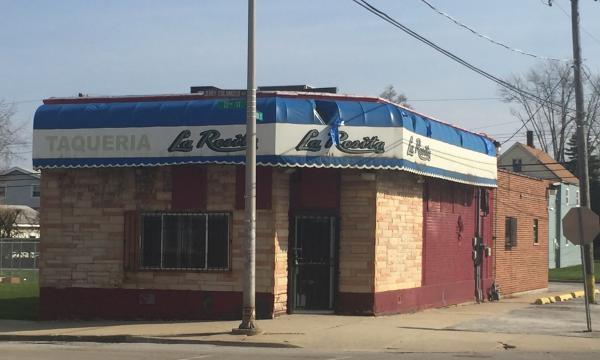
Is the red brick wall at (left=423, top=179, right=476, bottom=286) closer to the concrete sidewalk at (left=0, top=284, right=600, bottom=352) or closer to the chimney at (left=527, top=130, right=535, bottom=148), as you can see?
the concrete sidewalk at (left=0, top=284, right=600, bottom=352)

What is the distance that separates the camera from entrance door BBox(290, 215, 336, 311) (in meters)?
17.6

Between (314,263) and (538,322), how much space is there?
17.4 feet

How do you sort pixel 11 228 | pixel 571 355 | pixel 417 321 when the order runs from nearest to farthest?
pixel 571 355 → pixel 417 321 → pixel 11 228

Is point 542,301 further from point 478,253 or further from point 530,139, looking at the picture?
point 530,139

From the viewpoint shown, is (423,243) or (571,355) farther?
(423,243)

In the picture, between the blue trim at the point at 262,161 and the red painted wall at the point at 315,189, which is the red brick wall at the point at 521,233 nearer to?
the blue trim at the point at 262,161

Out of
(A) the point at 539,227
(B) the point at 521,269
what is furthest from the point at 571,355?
(A) the point at 539,227

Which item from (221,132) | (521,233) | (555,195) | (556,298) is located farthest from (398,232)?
(555,195)

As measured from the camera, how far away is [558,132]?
71375 millimetres

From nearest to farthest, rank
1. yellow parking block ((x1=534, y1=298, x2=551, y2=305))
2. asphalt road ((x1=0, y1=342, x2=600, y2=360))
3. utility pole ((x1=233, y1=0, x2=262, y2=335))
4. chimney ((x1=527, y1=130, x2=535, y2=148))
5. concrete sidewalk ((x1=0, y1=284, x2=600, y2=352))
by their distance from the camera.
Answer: asphalt road ((x1=0, y1=342, x2=600, y2=360)), concrete sidewalk ((x1=0, y1=284, x2=600, y2=352)), utility pole ((x1=233, y1=0, x2=262, y2=335)), yellow parking block ((x1=534, y1=298, x2=551, y2=305)), chimney ((x1=527, y1=130, x2=535, y2=148))

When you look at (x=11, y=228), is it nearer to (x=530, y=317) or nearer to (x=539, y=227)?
(x=539, y=227)

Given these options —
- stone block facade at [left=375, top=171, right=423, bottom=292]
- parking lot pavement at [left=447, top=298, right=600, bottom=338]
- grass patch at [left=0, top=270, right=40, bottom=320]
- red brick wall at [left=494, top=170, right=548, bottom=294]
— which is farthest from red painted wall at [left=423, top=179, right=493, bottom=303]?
grass patch at [left=0, top=270, right=40, bottom=320]

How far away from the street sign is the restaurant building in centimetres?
348

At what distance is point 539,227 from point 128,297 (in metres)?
19.1
